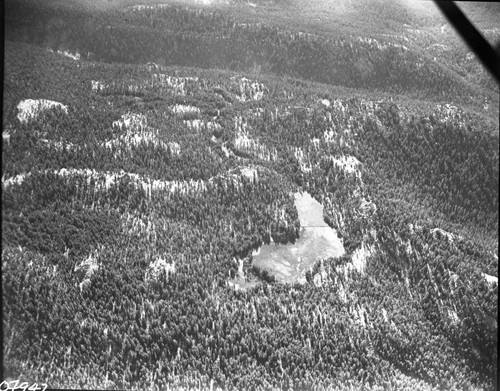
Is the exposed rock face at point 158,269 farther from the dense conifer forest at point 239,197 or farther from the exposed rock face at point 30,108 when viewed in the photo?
the exposed rock face at point 30,108

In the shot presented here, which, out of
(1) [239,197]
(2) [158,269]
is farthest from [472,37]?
(2) [158,269]

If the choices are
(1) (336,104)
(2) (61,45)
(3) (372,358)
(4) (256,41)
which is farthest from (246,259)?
(2) (61,45)

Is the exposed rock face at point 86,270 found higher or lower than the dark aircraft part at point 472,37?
lower

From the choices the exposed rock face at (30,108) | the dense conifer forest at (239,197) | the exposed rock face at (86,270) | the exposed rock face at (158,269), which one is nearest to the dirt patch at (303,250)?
the dense conifer forest at (239,197)

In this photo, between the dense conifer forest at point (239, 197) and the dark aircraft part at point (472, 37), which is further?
the dark aircraft part at point (472, 37)

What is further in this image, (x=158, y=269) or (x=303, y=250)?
(x=303, y=250)

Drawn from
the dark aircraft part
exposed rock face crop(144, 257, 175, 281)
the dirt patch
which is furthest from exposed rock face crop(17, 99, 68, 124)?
the dark aircraft part

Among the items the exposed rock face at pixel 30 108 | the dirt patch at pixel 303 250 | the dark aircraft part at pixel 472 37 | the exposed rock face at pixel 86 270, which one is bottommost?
the exposed rock face at pixel 86 270

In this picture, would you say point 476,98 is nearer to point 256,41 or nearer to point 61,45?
point 256,41

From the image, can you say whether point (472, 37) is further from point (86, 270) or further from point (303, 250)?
point (86, 270)
